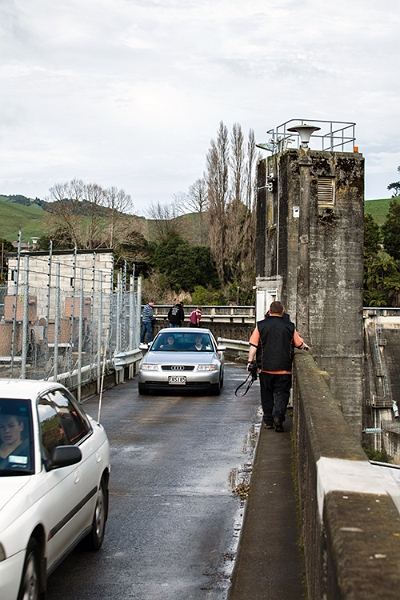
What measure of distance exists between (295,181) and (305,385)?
86.2 feet

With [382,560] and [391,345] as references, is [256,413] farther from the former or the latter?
[391,345]

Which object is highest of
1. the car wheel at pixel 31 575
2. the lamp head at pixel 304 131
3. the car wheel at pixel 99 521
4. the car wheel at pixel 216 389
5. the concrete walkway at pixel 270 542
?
the lamp head at pixel 304 131

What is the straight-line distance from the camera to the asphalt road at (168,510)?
5.77m

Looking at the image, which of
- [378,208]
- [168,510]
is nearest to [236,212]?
[168,510]

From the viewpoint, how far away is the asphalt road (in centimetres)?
577

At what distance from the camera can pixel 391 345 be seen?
52938mm

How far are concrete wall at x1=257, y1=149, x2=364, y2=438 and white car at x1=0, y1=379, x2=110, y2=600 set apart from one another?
26.6m

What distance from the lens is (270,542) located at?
6391 millimetres

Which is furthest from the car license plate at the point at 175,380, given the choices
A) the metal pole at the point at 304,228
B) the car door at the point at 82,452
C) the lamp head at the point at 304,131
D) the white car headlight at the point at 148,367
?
the lamp head at the point at 304,131

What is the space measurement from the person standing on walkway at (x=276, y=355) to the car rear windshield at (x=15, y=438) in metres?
5.92

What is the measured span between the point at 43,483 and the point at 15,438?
490 mm

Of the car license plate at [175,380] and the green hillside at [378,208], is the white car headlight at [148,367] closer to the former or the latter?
the car license plate at [175,380]

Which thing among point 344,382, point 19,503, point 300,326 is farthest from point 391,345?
point 19,503

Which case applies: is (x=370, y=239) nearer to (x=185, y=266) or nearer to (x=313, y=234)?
(x=185, y=266)
